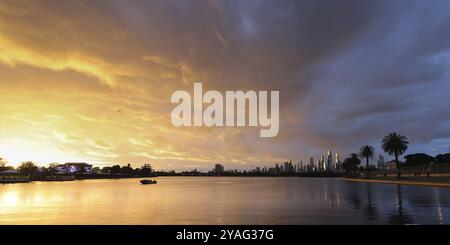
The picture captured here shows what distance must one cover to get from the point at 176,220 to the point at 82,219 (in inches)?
378

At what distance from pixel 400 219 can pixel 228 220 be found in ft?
50.9

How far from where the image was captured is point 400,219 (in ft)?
108
